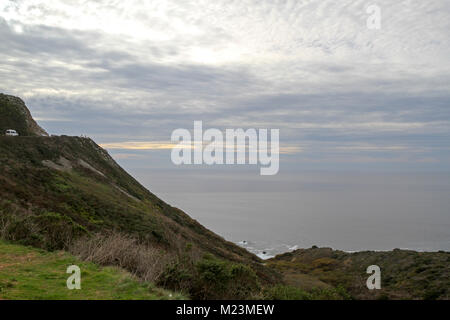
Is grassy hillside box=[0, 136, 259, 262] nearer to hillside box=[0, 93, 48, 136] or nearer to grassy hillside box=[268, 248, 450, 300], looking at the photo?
hillside box=[0, 93, 48, 136]

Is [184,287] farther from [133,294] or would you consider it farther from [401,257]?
[401,257]

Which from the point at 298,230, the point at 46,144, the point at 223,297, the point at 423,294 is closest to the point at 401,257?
the point at 423,294

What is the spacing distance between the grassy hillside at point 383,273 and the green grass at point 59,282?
2850 centimetres

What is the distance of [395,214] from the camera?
161 metres

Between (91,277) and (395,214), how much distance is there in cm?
17844

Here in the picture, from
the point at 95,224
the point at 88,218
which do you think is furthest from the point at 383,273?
the point at 88,218

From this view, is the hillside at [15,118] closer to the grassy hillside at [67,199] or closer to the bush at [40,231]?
the grassy hillside at [67,199]

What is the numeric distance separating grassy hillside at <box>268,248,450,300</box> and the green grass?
28497 millimetres

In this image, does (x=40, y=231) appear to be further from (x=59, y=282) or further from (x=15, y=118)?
(x=15, y=118)

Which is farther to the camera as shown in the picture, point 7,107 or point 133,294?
point 7,107

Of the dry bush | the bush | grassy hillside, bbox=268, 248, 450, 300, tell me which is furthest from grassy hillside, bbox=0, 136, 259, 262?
grassy hillside, bbox=268, 248, 450, 300

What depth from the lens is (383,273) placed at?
46906 millimetres

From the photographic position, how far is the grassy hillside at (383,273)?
34.4 meters

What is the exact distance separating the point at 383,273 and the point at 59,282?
4879 cm
